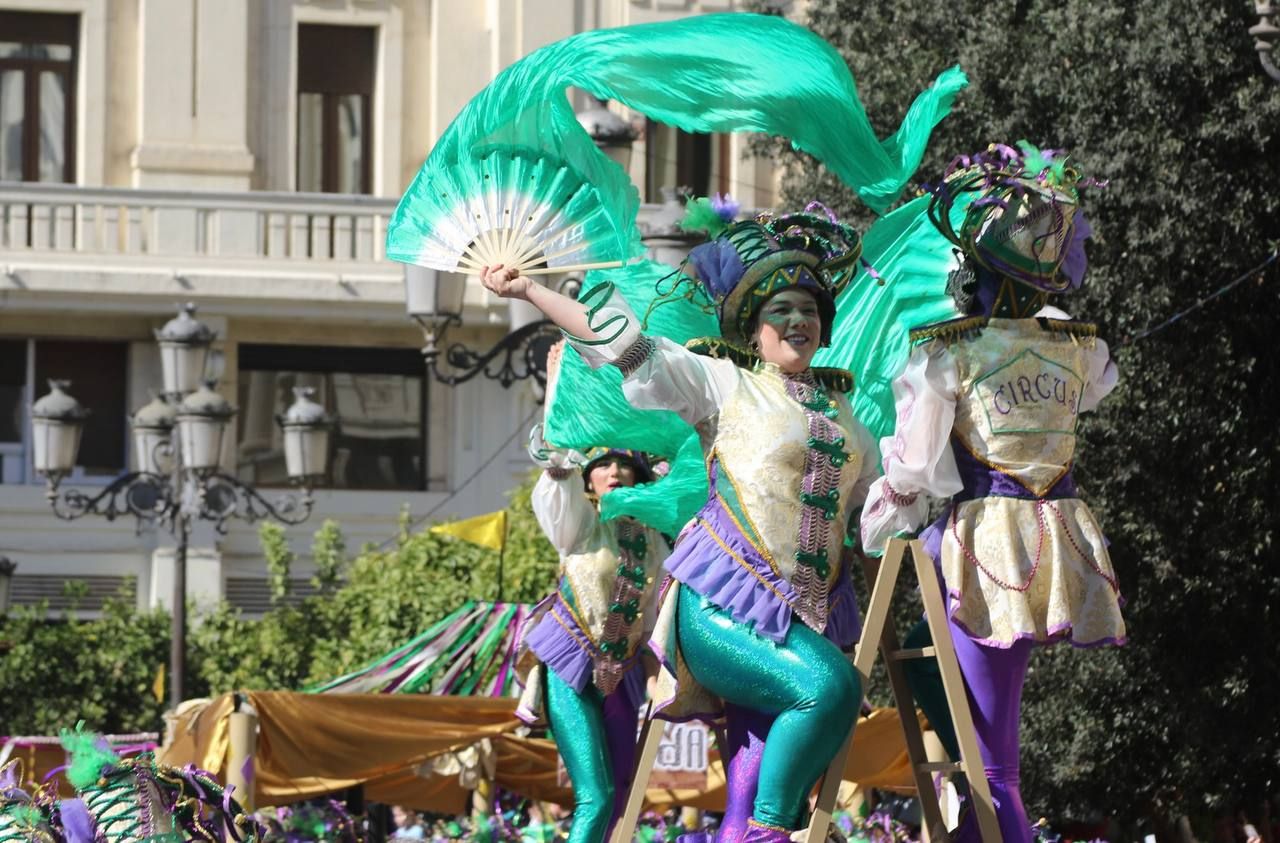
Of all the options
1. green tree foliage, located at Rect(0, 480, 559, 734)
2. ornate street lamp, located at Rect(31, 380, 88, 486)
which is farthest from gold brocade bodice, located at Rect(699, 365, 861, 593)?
green tree foliage, located at Rect(0, 480, 559, 734)

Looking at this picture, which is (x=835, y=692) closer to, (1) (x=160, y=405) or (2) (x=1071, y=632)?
(2) (x=1071, y=632)

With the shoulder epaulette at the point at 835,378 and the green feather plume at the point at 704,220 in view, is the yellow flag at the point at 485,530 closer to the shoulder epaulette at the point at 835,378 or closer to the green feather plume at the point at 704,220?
the green feather plume at the point at 704,220

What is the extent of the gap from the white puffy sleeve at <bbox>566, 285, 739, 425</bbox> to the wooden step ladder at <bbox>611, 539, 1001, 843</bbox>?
1.96ft

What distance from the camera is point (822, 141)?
21.4ft

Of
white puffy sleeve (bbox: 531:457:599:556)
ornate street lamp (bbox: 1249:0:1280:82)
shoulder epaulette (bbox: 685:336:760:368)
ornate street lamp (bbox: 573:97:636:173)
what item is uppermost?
ornate street lamp (bbox: 1249:0:1280:82)

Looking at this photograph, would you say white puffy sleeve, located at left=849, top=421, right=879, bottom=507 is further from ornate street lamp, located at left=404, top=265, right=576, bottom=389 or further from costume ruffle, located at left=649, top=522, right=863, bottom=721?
ornate street lamp, located at left=404, top=265, right=576, bottom=389

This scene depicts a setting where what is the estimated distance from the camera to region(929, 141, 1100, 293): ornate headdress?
21.0 feet

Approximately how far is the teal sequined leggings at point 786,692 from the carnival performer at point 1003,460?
0.40 meters

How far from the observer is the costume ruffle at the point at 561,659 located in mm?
7840

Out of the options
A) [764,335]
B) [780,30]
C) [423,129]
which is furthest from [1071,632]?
[423,129]

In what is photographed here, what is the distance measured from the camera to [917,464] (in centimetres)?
615

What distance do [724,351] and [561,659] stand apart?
71.0 inches

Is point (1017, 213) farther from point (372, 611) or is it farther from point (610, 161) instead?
point (372, 611)

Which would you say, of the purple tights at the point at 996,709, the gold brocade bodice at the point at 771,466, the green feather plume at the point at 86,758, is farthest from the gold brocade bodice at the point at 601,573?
the green feather plume at the point at 86,758
